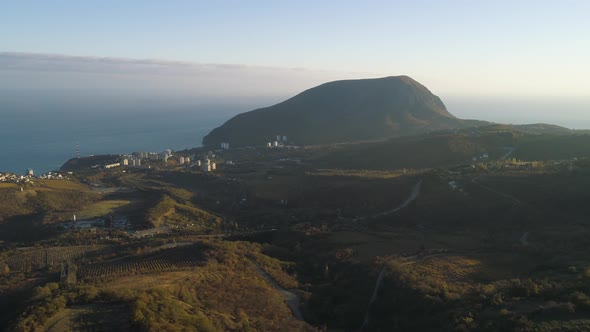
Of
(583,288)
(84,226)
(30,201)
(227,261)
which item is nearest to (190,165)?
(30,201)

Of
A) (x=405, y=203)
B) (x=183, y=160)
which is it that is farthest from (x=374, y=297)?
(x=183, y=160)

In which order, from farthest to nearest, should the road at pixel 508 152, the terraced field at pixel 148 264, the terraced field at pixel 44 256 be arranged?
the road at pixel 508 152, the terraced field at pixel 44 256, the terraced field at pixel 148 264

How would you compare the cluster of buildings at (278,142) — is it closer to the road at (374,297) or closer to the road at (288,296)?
the road at (288,296)

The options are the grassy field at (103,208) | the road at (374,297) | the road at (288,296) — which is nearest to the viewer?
the road at (374,297)

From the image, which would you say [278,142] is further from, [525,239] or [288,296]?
[288,296]

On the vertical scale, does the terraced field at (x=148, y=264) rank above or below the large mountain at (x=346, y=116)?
below

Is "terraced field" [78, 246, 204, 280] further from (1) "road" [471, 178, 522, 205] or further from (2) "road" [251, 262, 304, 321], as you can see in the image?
(1) "road" [471, 178, 522, 205]

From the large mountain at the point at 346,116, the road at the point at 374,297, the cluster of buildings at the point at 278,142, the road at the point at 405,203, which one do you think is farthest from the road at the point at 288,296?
the large mountain at the point at 346,116

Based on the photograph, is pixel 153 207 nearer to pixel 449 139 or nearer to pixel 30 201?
pixel 30 201
